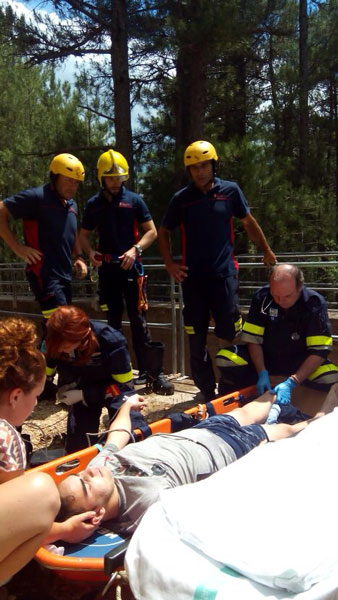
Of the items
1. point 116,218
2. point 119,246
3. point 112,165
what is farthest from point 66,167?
point 119,246

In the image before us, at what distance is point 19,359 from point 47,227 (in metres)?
2.25

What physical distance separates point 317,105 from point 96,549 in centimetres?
1159

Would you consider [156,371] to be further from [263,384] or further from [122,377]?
[122,377]

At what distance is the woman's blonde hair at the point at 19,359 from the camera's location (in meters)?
1.66

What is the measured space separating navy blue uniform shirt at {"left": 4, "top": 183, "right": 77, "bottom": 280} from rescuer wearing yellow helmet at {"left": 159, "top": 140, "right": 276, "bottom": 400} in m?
0.77

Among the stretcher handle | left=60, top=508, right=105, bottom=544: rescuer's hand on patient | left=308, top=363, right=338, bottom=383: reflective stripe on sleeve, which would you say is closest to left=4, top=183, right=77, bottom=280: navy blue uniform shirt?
left=308, top=363, right=338, bottom=383: reflective stripe on sleeve

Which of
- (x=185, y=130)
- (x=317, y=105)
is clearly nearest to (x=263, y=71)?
(x=317, y=105)

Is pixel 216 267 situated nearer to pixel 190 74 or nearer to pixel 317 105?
pixel 190 74

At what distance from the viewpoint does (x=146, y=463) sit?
2264 mm

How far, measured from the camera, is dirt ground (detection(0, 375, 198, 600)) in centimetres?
191

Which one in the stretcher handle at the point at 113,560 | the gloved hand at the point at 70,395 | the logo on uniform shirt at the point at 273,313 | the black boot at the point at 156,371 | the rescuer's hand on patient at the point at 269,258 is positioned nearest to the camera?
the stretcher handle at the point at 113,560

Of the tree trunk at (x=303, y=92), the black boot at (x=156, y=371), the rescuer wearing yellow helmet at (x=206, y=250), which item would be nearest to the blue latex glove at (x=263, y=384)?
the rescuer wearing yellow helmet at (x=206, y=250)

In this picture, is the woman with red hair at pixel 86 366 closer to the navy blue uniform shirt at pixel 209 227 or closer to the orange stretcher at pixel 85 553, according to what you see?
the orange stretcher at pixel 85 553

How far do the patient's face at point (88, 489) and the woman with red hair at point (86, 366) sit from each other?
0.76m
